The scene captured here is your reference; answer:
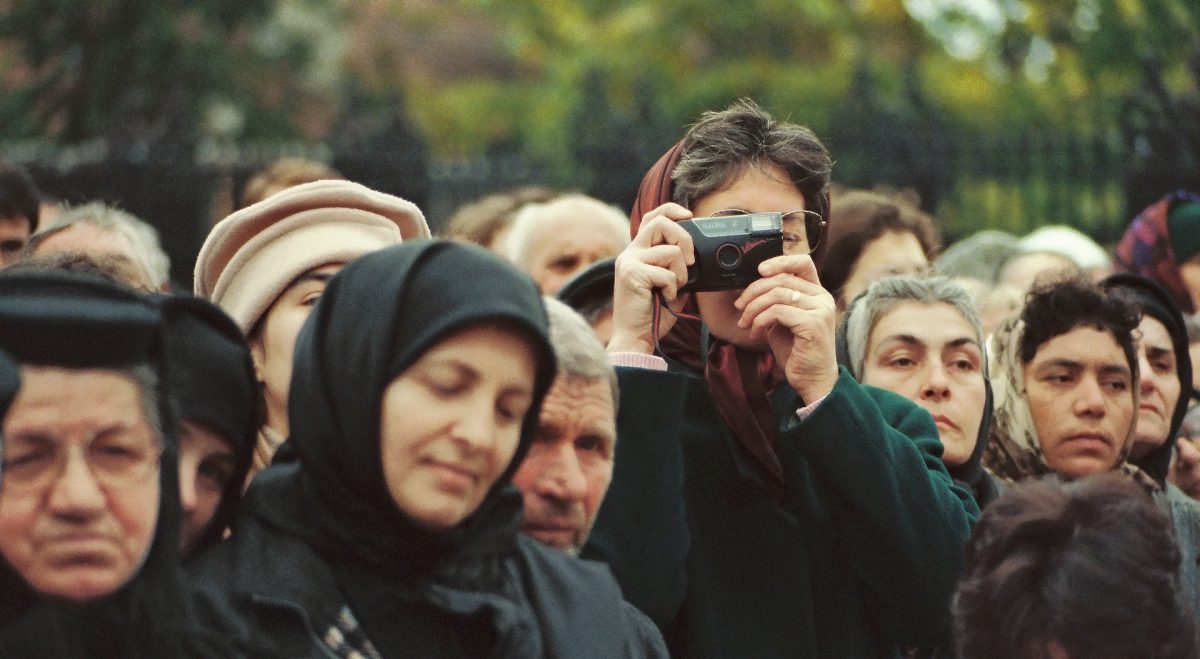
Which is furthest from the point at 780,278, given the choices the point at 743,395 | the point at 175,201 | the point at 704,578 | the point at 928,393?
the point at 175,201

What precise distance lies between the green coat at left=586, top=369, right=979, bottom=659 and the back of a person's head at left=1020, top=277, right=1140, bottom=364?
1049mm

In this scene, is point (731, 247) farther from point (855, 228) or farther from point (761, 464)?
point (855, 228)

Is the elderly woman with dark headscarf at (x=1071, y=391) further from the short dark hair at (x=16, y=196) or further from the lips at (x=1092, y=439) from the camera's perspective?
the short dark hair at (x=16, y=196)

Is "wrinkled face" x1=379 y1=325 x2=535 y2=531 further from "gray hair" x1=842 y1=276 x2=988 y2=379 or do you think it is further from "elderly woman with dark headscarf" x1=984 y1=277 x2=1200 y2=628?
"elderly woman with dark headscarf" x1=984 y1=277 x2=1200 y2=628

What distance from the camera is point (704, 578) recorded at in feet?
10.3

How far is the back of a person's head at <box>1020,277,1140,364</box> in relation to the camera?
4.19m

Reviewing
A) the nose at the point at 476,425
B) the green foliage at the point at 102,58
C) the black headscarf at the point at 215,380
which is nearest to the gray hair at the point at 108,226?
the black headscarf at the point at 215,380

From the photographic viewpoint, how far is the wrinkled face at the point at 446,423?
240 centimetres

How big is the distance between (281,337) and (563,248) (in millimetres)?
2264

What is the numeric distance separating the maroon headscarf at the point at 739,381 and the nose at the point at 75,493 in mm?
1313

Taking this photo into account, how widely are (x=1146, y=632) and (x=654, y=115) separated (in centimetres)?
909

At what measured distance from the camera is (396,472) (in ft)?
7.88

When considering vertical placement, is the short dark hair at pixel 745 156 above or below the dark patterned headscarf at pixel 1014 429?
above

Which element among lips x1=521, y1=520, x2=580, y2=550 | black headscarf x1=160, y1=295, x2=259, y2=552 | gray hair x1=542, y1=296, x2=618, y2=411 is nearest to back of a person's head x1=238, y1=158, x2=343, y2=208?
gray hair x1=542, y1=296, x2=618, y2=411
